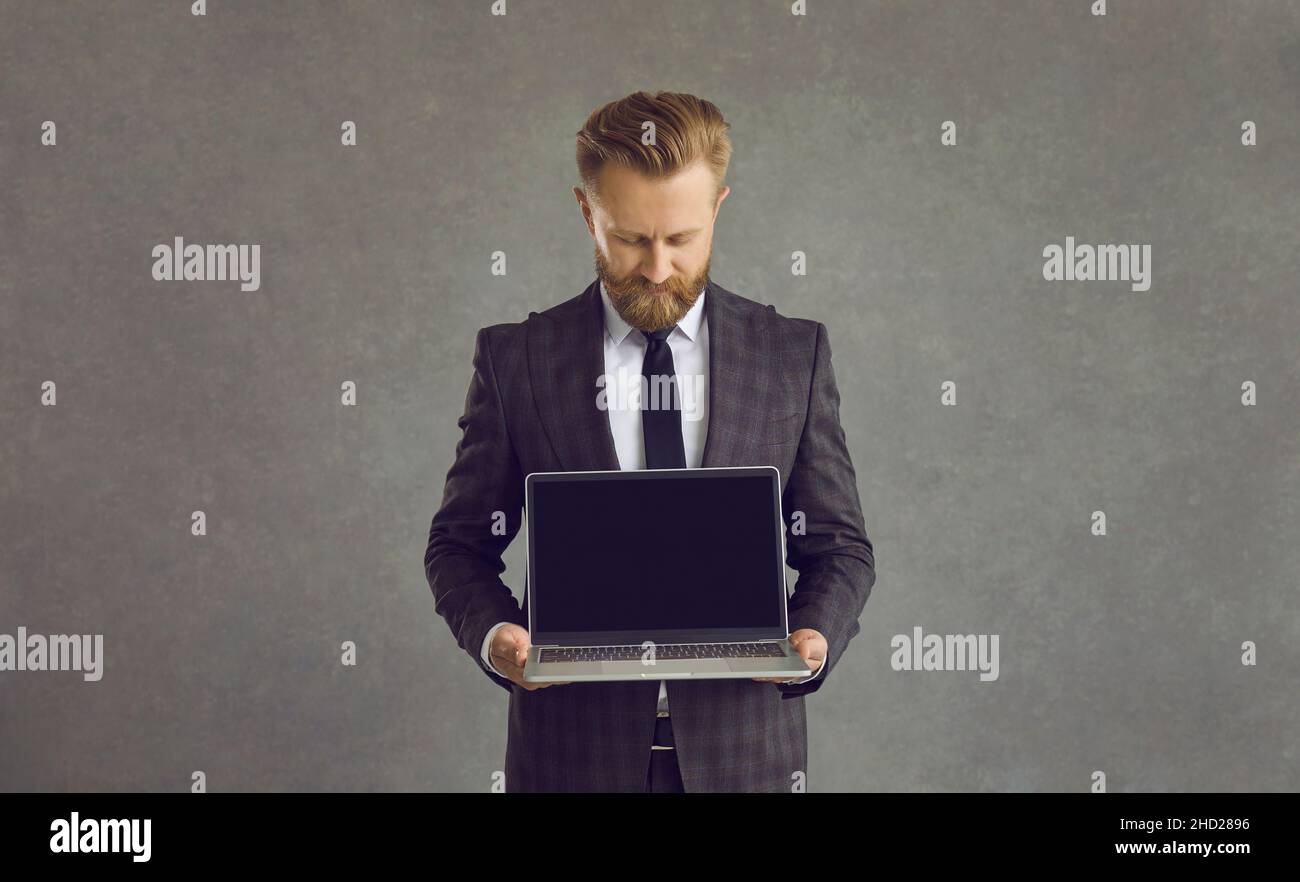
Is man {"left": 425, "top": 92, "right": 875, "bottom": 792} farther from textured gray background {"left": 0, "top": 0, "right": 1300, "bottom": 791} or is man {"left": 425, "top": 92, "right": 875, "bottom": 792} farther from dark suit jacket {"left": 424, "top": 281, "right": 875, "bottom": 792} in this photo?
textured gray background {"left": 0, "top": 0, "right": 1300, "bottom": 791}

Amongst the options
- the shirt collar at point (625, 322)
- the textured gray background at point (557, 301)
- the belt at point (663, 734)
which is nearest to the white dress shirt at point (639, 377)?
the shirt collar at point (625, 322)

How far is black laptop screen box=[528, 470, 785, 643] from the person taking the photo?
4.69ft

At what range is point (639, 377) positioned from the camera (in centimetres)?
155

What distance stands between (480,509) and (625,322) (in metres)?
0.36

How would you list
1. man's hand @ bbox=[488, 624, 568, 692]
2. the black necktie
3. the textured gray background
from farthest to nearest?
1. the textured gray background
2. the black necktie
3. man's hand @ bbox=[488, 624, 568, 692]

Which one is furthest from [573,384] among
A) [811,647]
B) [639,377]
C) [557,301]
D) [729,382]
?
[557,301]

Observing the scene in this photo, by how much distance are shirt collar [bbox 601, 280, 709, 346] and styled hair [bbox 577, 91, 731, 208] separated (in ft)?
0.55

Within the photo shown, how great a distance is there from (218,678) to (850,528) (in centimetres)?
176

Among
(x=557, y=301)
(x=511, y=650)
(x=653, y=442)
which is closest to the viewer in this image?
(x=511, y=650)

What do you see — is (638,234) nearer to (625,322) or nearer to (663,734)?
(625,322)

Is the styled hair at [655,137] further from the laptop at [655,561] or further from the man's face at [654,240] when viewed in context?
the laptop at [655,561]

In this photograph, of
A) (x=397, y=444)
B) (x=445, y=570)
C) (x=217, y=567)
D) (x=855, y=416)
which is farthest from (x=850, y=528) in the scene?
(x=217, y=567)

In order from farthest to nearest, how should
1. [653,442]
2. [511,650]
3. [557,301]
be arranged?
[557,301] → [653,442] → [511,650]

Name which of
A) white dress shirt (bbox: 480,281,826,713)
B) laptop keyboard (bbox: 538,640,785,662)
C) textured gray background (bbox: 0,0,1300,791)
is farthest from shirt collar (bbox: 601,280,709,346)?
textured gray background (bbox: 0,0,1300,791)
